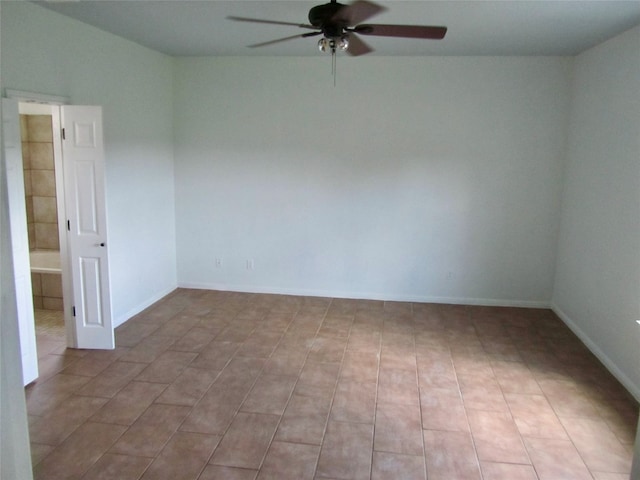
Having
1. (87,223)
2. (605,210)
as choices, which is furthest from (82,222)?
(605,210)

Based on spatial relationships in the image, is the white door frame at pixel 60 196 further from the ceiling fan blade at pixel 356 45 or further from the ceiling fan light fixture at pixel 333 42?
the ceiling fan blade at pixel 356 45

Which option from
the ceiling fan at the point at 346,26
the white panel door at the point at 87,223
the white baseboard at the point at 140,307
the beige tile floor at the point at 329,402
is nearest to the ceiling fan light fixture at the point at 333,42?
the ceiling fan at the point at 346,26

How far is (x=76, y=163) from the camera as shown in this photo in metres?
4.11

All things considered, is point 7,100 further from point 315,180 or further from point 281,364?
point 315,180

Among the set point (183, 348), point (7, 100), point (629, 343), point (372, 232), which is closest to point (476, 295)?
point (372, 232)

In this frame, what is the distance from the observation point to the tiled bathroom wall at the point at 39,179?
6.22 meters

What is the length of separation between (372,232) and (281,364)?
7.51ft

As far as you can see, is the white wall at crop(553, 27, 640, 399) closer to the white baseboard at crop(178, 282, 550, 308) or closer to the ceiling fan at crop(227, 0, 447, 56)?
the white baseboard at crop(178, 282, 550, 308)

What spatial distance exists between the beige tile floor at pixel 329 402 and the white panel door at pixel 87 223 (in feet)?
0.87

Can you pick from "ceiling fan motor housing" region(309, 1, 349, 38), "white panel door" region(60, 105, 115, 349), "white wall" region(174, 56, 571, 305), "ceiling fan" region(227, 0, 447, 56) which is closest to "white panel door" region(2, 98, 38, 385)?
"white panel door" region(60, 105, 115, 349)

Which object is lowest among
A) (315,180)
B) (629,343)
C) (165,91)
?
(629,343)

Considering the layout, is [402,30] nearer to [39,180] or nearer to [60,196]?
[60,196]

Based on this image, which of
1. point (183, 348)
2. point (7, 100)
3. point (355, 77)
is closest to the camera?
point (7, 100)

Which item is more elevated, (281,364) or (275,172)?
(275,172)
